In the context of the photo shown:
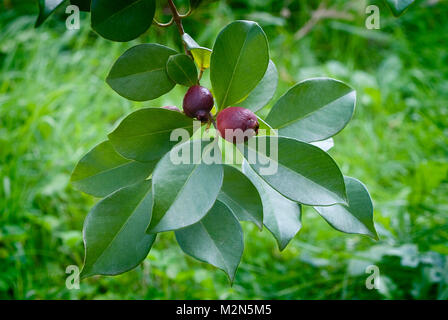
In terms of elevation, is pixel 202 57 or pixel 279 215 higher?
pixel 202 57

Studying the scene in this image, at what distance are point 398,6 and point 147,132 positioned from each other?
29cm

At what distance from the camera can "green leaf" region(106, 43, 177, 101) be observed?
1.64 ft

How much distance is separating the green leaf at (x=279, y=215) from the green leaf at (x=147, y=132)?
0.11 meters

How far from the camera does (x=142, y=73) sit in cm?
52

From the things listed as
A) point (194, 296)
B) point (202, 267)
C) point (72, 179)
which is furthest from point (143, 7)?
point (202, 267)

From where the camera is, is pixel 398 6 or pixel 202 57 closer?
pixel 398 6

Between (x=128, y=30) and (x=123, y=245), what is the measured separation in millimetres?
255

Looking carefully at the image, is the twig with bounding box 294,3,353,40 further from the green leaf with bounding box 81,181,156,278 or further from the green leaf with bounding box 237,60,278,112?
the green leaf with bounding box 81,181,156,278

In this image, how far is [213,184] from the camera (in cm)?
45

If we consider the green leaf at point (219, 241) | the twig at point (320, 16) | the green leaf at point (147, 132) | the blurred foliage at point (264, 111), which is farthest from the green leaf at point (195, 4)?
the twig at point (320, 16)

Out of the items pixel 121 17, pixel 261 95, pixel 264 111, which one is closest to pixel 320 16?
pixel 264 111

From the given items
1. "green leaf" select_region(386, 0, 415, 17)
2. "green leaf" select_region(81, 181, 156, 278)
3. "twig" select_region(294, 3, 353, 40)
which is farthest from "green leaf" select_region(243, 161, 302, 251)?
"twig" select_region(294, 3, 353, 40)

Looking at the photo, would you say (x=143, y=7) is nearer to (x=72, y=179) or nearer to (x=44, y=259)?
(x=72, y=179)

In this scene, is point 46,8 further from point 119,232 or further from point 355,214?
point 355,214
